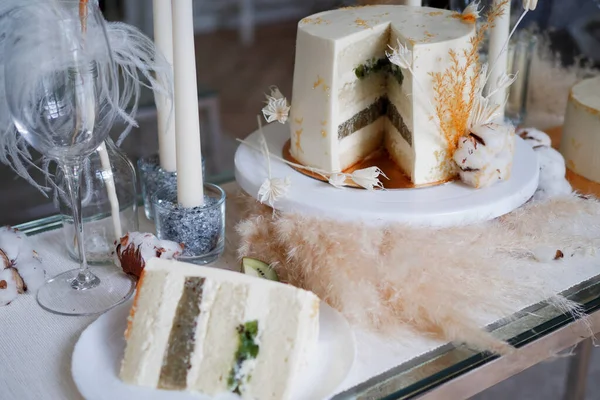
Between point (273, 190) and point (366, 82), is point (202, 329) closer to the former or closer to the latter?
point (273, 190)

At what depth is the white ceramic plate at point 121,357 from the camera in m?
0.63

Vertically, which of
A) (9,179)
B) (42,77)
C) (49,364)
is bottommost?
(9,179)

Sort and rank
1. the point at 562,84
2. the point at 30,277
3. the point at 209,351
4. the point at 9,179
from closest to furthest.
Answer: the point at 209,351, the point at 30,277, the point at 562,84, the point at 9,179

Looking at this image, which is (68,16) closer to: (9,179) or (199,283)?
(199,283)

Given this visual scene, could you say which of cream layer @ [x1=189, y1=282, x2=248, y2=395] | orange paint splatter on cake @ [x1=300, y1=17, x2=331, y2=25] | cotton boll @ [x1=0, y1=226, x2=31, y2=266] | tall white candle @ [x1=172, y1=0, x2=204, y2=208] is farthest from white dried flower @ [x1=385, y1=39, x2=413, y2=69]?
cotton boll @ [x1=0, y1=226, x2=31, y2=266]

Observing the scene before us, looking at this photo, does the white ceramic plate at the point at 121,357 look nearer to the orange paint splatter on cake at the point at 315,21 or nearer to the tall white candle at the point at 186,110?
the tall white candle at the point at 186,110

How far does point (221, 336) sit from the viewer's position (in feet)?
2.11

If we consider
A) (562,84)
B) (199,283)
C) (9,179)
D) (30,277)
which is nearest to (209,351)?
(199,283)

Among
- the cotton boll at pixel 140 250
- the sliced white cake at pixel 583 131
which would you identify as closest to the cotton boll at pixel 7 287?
the cotton boll at pixel 140 250

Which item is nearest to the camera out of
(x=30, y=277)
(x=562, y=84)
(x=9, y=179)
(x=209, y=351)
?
(x=209, y=351)

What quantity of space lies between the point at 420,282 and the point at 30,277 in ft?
1.42

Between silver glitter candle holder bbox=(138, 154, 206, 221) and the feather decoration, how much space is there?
111 mm

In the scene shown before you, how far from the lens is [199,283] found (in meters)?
0.66

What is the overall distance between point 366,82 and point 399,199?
0.18 metres
